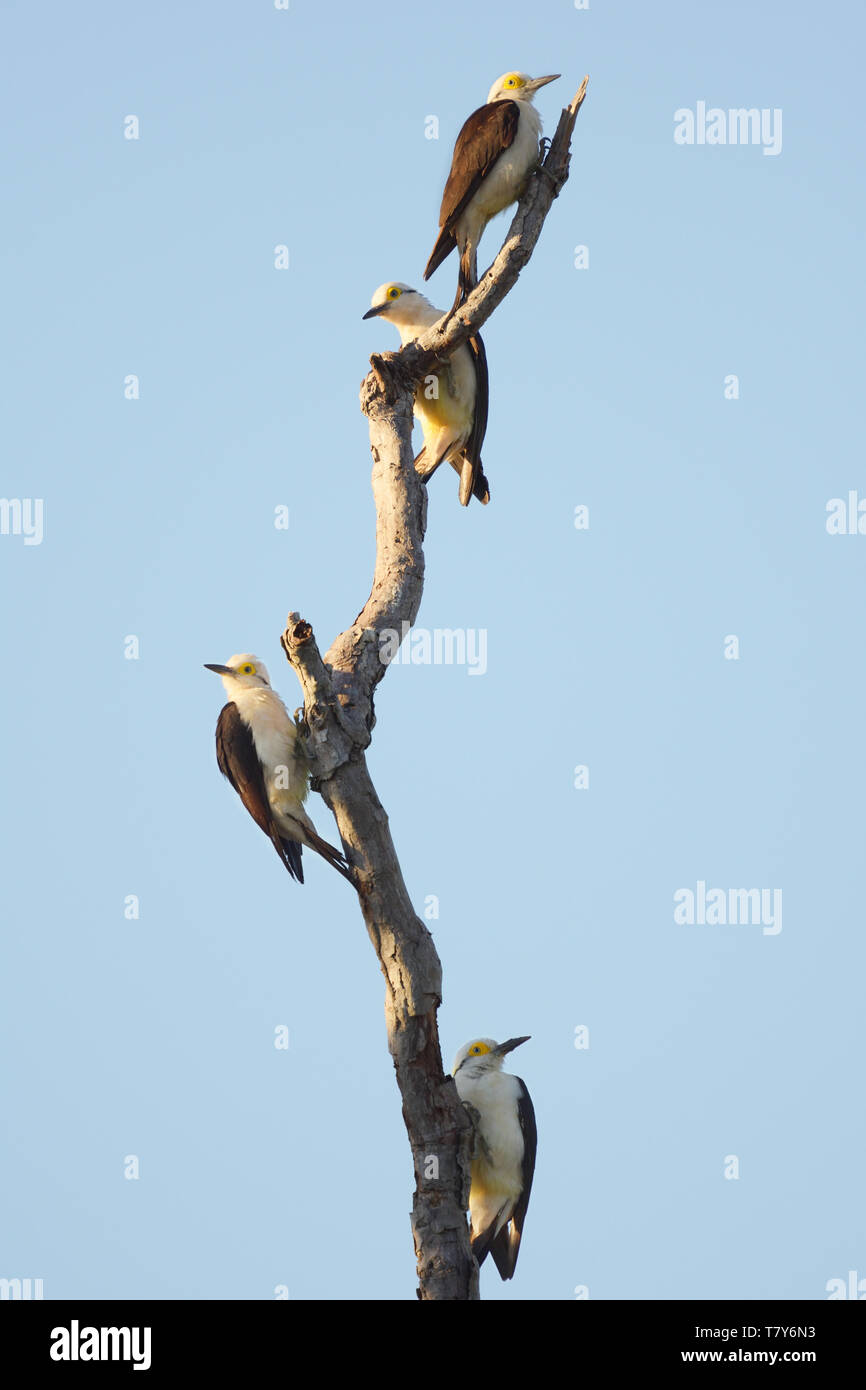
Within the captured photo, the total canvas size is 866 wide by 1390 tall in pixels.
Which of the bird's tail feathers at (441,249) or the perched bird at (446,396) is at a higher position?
the bird's tail feathers at (441,249)

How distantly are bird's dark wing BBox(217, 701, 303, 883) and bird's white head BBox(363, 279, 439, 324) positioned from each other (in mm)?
2561

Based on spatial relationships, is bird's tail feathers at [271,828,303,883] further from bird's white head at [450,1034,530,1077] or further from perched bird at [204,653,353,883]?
bird's white head at [450,1034,530,1077]

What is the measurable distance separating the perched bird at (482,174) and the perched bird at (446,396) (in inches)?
9.5

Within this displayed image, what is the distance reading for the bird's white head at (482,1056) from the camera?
7887 mm

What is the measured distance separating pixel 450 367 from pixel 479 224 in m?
0.80

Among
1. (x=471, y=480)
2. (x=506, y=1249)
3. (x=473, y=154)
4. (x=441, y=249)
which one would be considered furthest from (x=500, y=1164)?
(x=473, y=154)

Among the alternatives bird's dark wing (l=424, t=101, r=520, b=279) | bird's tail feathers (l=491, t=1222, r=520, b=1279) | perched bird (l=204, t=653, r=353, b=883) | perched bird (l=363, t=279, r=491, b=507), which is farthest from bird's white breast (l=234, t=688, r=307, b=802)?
bird's dark wing (l=424, t=101, r=520, b=279)

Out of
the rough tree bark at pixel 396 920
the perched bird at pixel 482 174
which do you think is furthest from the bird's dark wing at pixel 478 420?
the rough tree bark at pixel 396 920

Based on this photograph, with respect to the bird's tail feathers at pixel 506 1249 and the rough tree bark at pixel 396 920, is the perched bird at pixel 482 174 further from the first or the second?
the bird's tail feathers at pixel 506 1249

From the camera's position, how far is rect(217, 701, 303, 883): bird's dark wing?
7520 millimetres
